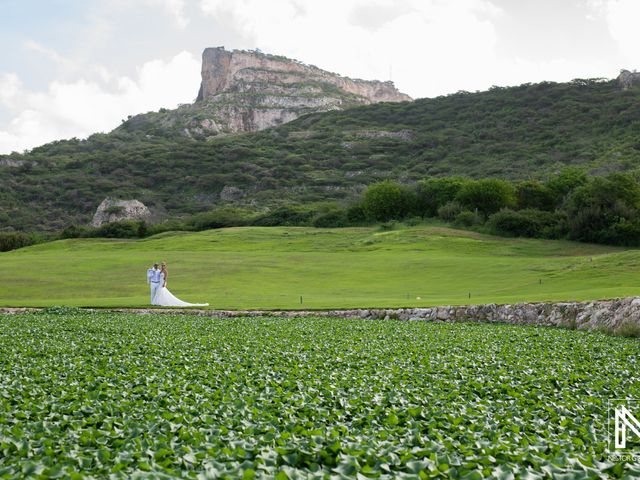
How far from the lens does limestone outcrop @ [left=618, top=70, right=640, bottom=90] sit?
17538 centimetres

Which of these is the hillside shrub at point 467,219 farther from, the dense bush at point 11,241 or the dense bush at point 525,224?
the dense bush at point 11,241

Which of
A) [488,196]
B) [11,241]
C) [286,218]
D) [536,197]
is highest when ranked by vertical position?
[488,196]

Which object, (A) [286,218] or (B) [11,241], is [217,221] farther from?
(B) [11,241]

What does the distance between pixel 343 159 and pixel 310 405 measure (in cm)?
16560

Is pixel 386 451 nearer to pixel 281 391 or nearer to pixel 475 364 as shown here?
pixel 281 391

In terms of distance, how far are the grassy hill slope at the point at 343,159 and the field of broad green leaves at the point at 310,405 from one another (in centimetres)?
10623

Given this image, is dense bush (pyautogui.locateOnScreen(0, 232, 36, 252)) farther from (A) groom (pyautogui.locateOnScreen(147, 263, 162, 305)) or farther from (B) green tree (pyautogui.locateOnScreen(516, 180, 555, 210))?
(B) green tree (pyautogui.locateOnScreen(516, 180, 555, 210))

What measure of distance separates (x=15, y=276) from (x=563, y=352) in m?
44.2

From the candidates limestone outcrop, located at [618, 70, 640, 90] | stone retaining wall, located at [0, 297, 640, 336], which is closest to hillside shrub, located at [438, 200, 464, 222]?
stone retaining wall, located at [0, 297, 640, 336]

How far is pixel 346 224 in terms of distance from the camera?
101688 mm

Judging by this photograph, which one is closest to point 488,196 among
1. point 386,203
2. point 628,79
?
point 386,203

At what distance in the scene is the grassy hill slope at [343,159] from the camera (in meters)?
138

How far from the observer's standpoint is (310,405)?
1187 cm

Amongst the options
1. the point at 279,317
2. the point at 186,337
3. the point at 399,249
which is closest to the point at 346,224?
the point at 399,249
